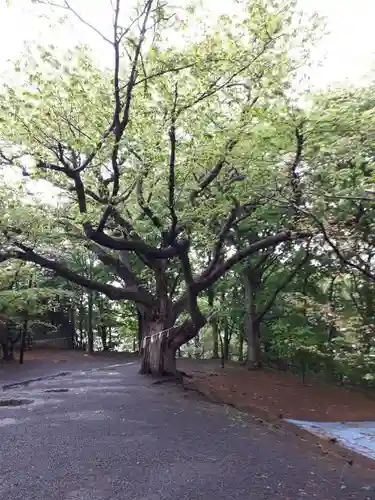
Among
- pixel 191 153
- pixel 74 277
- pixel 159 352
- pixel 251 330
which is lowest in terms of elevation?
pixel 159 352

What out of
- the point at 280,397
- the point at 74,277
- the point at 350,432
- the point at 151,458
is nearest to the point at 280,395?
the point at 280,397

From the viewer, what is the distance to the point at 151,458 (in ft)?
13.4

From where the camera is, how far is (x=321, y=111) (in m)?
5.95

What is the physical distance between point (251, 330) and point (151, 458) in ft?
A: 33.4

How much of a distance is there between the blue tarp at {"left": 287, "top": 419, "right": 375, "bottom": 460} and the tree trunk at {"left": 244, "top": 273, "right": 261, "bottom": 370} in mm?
5371

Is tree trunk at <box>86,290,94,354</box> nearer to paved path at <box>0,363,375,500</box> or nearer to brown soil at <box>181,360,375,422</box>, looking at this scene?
brown soil at <box>181,360,375,422</box>

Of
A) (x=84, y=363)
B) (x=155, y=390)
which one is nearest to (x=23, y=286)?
(x=84, y=363)

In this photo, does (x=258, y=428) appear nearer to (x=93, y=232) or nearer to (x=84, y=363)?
(x=93, y=232)

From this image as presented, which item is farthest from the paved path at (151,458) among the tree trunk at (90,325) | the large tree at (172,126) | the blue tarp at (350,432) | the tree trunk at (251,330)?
the tree trunk at (90,325)

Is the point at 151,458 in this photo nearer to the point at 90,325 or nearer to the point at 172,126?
the point at 172,126

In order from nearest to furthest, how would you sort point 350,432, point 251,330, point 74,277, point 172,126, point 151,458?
point 151,458 < point 172,126 < point 350,432 < point 74,277 < point 251,330

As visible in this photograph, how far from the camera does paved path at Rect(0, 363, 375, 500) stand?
336 cm

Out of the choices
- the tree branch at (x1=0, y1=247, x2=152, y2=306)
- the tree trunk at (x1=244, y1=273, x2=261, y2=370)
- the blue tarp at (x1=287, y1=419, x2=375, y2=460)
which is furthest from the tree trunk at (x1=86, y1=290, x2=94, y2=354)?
the blue tarp at (x1=287, y1=419, x2=375, y2=460)

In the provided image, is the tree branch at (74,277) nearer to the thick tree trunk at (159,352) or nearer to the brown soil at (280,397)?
the thick tree trunk at (159,352)
